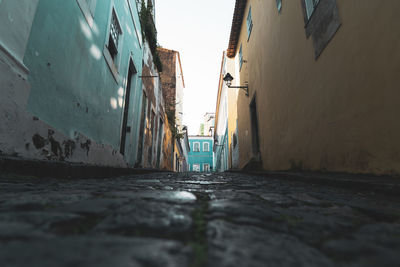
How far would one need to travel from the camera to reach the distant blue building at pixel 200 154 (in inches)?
1552

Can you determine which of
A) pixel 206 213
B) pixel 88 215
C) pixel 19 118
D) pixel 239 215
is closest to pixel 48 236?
pixel 88 215

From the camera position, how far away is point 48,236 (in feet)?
2.02

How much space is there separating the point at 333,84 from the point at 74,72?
13.1ft

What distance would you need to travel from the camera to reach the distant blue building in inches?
1552

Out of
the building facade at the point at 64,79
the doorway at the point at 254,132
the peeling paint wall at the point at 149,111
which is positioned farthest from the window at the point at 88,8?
the doorway at the point at 254,132

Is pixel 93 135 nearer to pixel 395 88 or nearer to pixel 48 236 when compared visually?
pixel 48 236

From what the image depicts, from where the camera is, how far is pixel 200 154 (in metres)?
39.8

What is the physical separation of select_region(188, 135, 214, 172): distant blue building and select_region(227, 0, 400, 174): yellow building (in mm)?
33165

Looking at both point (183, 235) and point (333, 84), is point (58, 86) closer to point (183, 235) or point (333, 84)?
point (183, 235)

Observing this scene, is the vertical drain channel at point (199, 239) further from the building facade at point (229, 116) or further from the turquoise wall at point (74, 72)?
the building facade at point (229, 116)

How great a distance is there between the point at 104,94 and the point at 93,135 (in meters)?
1.03

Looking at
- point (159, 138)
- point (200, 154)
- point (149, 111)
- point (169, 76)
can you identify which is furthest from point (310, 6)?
point (200, 154)

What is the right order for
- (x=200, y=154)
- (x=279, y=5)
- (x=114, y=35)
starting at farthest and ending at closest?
(x=200, y=154) → (x=114, y=35) → (x=279, y=5)

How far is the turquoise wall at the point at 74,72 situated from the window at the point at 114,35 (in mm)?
170
